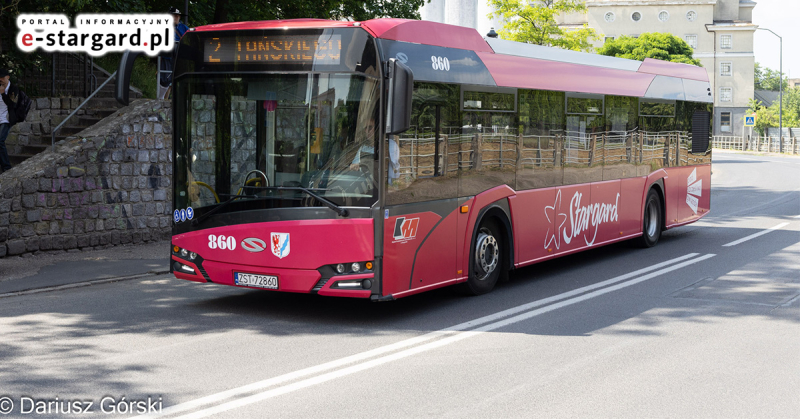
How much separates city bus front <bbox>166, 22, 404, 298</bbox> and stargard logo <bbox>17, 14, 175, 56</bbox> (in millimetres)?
7835

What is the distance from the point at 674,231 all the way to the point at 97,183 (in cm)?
1099

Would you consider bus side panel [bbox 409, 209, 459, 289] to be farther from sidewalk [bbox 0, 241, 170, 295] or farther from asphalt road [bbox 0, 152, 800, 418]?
sidewalk [bbox 0, 241, 170, 295]

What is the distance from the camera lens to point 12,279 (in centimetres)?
1061

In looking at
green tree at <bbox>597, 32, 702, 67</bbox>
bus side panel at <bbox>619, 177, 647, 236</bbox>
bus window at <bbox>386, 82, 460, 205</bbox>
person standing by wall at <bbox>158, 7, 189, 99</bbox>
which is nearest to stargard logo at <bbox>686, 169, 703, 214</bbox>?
bus side panel at <bbox>619, 177, 647, 236</bbox>

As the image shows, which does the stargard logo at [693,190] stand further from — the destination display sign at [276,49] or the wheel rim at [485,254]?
the destination display sign at [276,49]

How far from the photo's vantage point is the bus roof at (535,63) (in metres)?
8.08

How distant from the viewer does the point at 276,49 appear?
312 inches

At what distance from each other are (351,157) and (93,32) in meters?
10.6

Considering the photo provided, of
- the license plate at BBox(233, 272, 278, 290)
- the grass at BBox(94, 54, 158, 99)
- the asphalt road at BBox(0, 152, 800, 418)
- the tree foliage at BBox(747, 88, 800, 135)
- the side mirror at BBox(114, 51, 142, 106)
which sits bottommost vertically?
the asphalt road at BBox(0, 152, 800, 418)

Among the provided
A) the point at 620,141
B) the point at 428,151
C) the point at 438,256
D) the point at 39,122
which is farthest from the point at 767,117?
the point at 428,151

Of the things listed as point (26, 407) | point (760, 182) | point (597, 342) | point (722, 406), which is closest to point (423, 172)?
Answer: point (597, 342)

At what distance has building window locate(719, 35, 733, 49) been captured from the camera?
9344 cm

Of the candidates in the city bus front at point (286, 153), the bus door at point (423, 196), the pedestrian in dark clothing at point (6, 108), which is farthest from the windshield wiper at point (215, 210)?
the pedestrian in dark clothing at point (6, 108)

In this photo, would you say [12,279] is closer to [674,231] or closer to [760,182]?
[674,231]
